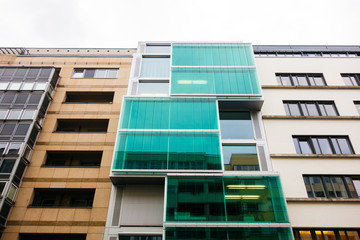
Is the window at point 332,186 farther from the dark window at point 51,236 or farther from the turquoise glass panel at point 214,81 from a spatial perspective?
the dark window at point 51,236

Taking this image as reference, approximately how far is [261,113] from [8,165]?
2253 cm

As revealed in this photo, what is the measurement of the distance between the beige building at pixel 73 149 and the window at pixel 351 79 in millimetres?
23893

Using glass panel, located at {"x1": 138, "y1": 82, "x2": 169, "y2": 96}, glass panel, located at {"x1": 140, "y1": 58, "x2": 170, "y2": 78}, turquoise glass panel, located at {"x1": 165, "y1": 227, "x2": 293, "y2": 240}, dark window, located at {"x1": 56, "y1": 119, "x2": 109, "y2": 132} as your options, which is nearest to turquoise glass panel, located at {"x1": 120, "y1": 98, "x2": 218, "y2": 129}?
glass panel, located at {"x1": 138, "y1": 82, "x2": 169, "y2": 96}

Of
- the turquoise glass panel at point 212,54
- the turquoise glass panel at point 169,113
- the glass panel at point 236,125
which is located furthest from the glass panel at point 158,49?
the glass panel at point 236,125

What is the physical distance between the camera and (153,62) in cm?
2869

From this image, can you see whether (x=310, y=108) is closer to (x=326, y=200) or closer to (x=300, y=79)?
(x=300, y=79)

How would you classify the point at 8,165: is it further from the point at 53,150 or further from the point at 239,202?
the point at 239,202

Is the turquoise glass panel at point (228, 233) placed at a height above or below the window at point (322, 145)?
below

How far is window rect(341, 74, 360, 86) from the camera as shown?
26.2m

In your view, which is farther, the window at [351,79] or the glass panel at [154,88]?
the window at [351,79]

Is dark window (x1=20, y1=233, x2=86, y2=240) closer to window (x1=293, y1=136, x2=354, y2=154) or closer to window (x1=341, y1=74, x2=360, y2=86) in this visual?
window (x1=293, y1=136, x2=354, y2=154)

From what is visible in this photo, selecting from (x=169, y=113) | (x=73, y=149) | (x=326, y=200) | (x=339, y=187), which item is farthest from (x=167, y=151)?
(x=339, y=187)

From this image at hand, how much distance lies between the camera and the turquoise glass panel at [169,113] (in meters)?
22.1

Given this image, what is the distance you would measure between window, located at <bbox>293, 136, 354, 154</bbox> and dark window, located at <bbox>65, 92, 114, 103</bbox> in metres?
19.8
